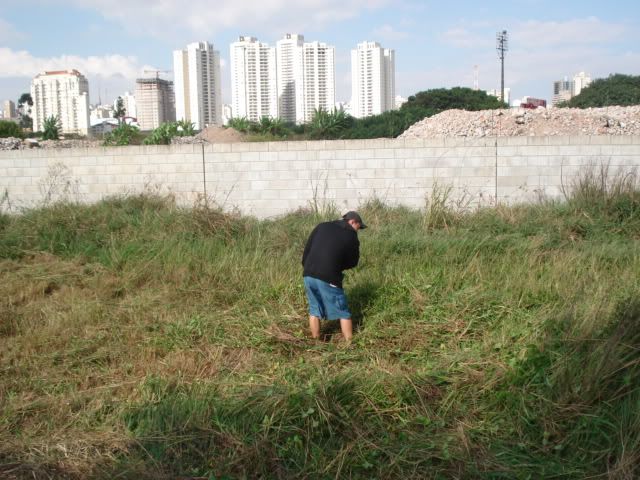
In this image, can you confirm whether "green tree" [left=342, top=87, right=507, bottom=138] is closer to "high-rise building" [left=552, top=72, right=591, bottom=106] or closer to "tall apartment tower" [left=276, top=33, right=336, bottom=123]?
"tall apartment tower" [left=276, top=33, right=336, bottom=123]

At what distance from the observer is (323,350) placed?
607 cm

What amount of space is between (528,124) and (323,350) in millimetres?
14957

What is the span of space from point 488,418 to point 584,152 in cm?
807

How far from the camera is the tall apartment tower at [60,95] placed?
101500 mm

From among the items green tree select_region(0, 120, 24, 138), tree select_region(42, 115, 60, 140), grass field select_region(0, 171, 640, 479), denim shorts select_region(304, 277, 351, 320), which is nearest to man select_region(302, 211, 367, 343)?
denim shorts select_region(304, 277, 351, 320)

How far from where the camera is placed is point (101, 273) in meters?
8.34

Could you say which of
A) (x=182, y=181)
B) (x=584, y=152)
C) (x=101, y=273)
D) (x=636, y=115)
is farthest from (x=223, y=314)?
(x=636, y=115)

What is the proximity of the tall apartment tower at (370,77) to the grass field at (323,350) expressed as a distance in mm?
68851

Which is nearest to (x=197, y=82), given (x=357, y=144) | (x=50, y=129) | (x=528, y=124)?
(x=50, y=129)

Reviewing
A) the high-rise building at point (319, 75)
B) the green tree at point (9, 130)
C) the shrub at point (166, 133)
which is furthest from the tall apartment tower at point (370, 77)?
the shrub at point (166, 133)

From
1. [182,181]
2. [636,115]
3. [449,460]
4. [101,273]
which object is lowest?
[449,460]

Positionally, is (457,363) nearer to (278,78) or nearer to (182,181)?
(182,181)

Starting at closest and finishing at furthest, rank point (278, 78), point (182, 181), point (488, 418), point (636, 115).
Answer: point (488, 418), point (182, 181), point (636, 115), point (278, 78)

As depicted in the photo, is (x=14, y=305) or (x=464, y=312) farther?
(x=14, y=305)
